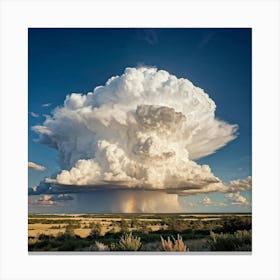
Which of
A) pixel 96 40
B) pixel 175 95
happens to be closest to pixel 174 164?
pixel 175 95

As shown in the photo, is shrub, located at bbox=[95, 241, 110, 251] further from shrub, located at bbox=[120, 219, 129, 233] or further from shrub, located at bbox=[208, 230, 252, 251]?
shrub, located at bbox=[208, 230, 252, 251]

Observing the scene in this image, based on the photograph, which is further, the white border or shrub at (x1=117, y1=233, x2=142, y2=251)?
shrub at (x1=117, y1=233, x2=142, y2=251)

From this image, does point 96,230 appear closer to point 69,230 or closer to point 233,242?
point 69,230

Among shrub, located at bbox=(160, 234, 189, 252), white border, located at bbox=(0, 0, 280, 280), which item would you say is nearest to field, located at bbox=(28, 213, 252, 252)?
shrub, located at bbox=(160, 234, 189, 252)
